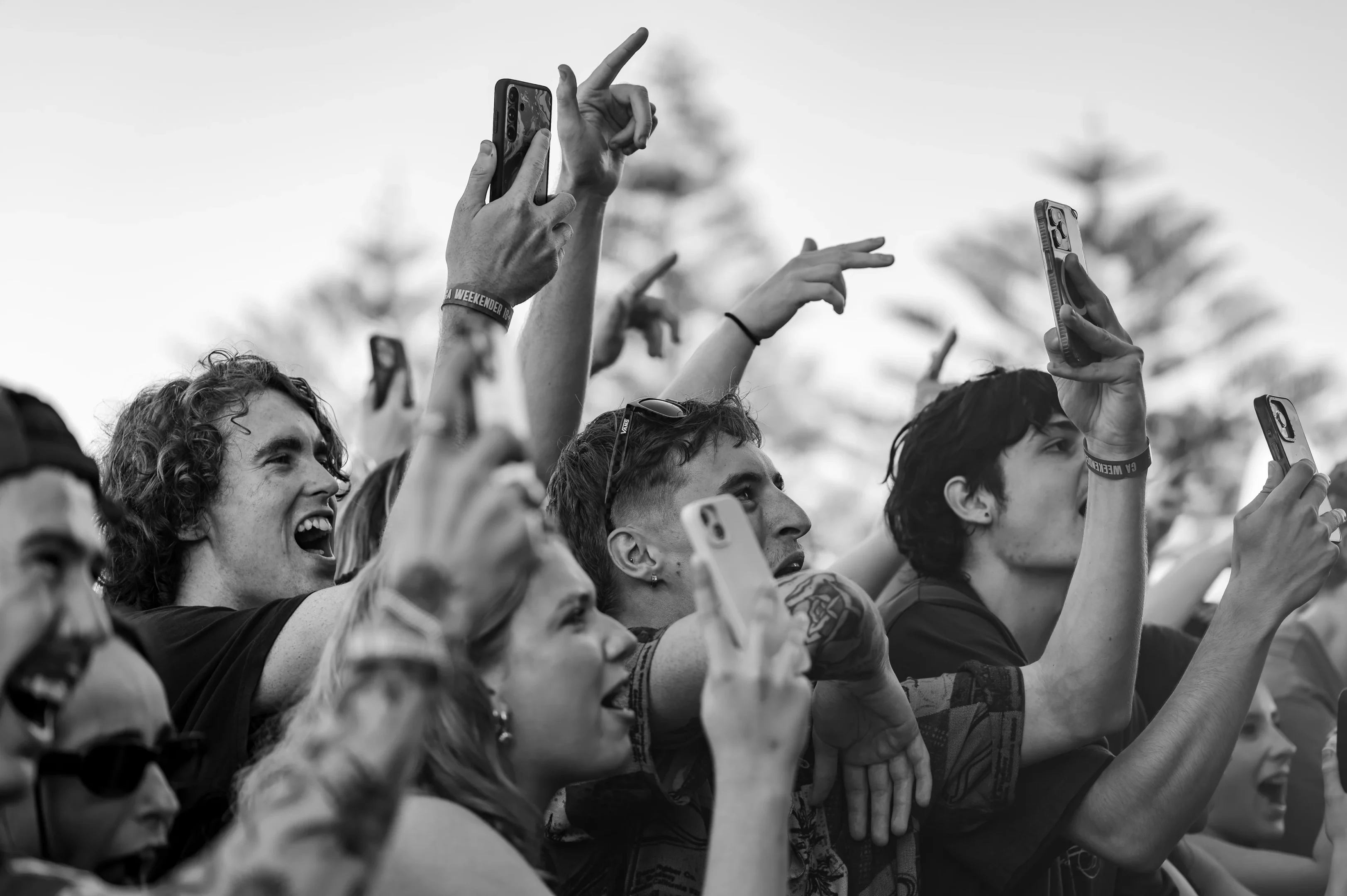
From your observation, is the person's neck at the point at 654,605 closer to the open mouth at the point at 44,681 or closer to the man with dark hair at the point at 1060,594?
the man with dark hair at the point at 1060,594

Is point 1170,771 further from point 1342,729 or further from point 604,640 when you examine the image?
point 604,640

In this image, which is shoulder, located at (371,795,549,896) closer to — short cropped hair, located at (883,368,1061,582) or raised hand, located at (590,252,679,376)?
short cropped hair, located at (883,368,1061,582)

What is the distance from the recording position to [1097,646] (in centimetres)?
250

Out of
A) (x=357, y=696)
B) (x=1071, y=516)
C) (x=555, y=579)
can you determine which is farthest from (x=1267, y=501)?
(x=357, y=696)

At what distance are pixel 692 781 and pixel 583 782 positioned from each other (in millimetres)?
180

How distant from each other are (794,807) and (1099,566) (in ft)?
2.38

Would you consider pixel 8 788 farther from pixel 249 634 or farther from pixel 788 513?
pixel 788 513

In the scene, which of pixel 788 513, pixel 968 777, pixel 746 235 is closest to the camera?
pixel 968 777

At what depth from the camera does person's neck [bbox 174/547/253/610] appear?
2727mm

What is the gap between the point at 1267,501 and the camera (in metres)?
2.79

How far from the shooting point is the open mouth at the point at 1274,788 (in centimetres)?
401

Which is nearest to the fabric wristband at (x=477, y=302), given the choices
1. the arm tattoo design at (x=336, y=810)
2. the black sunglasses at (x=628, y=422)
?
the black sunglasses at (x=628, y=422)

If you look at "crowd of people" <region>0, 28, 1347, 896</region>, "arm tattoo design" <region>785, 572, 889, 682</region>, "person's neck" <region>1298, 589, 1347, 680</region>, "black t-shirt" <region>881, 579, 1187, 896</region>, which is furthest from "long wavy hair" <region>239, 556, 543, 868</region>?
"person's neck" <region>1298, 589, 1347, 680</region>

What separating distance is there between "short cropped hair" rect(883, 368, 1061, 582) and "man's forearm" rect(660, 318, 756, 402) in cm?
51
